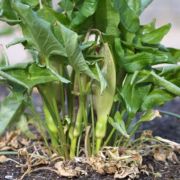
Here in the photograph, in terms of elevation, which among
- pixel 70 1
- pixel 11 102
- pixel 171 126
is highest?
pixel 70 1

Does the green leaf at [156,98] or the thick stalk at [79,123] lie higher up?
the green leaf at [156,98]

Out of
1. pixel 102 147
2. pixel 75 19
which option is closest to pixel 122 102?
pixel 102 147

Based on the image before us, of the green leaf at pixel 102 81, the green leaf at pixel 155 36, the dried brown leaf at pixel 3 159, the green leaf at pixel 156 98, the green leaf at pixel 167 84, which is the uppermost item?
the green leaf at pixel 155 36

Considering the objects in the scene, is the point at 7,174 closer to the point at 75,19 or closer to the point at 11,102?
the point at 11,102

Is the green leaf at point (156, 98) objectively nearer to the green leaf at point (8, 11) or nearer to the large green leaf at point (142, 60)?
the large green leaf at point (142, 60)

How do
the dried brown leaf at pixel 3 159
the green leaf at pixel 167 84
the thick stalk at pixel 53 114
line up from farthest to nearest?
the dried brown leaf at pixel 3 159 → the thick stalk at pixel 53 114 → the green leaf at pixel 167 84

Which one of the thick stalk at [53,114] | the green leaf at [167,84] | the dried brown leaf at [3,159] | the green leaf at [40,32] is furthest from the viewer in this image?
the dried brown leaf at [3,159]

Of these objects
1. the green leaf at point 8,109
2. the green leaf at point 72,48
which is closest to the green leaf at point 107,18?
the green leaf at point 72,48
